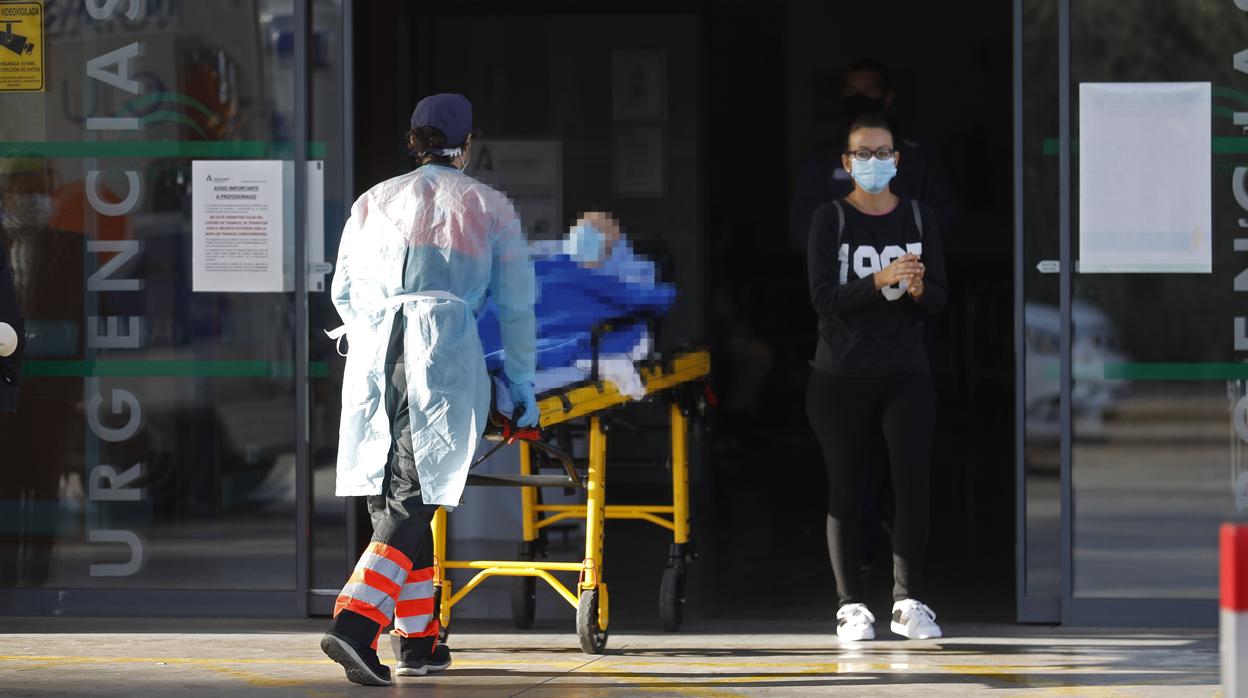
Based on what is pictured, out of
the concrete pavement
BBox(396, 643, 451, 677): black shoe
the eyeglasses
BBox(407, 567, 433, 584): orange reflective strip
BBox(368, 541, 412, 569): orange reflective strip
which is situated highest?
→ the eyeglasses

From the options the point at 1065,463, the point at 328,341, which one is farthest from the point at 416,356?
the point at 1065,463

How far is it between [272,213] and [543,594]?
6.61 ft

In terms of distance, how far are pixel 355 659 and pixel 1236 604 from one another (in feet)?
10.3

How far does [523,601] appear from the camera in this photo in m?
7.13

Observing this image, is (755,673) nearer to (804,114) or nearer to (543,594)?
(543,594)

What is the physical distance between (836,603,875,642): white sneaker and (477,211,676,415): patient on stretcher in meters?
1.12

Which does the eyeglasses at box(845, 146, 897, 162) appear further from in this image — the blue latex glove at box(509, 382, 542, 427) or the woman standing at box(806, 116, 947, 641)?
the blue latex glove at box(509, 382, 542, 427)

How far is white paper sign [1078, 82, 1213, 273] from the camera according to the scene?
278 inches

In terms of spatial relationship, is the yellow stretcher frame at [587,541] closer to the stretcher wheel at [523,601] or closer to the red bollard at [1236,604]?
the stretcher wheel at [523,601]

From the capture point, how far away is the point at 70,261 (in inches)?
296

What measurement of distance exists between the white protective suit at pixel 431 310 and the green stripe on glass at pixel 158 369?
1458 millimetres

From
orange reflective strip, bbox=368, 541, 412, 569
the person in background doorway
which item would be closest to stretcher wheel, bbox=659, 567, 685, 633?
orange reflective strip, bbox=368, 541, 412, 569

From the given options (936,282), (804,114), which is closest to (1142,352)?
(936,282)

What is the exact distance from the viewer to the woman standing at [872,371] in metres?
6.82
